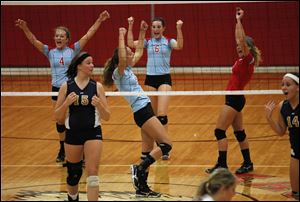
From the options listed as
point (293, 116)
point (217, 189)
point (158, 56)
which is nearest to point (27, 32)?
point (158, 56)

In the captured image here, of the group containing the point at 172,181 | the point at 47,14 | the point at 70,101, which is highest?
the point at 47,14

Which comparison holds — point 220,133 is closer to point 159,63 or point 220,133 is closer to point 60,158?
point 159,63

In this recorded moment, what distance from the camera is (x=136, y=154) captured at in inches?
503

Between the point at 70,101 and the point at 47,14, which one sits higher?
the point at 47,14

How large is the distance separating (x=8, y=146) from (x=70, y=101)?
5.03 m

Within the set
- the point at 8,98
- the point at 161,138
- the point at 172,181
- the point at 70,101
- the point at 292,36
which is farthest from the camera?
the point at 292,36

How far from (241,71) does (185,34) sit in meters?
10.4

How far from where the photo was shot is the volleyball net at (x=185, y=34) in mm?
20781

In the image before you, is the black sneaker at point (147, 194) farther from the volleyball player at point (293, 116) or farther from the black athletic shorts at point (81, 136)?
the volleyball player at point (293, 116)

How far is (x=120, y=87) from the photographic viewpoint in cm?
1039

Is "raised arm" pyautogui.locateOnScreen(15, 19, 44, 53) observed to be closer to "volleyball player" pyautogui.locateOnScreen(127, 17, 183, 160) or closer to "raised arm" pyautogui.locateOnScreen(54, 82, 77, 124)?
"volleyball player" pyautogui.locateOnScreen(127, 17, 183, 160)

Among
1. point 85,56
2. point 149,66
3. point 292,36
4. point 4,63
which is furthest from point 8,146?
point 292,36

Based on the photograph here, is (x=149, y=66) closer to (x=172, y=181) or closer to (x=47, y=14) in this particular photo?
(x=172, y=181)

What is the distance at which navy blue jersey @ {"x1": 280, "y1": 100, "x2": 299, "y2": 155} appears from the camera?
895cm
